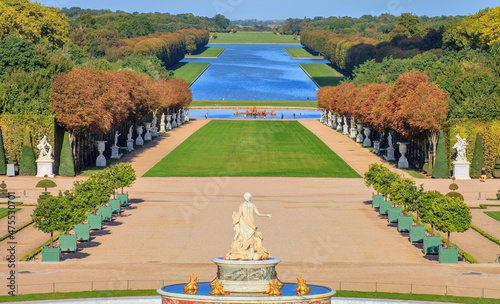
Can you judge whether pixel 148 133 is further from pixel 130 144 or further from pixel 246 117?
pixel 246 117

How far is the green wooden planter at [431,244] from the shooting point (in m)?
46.4

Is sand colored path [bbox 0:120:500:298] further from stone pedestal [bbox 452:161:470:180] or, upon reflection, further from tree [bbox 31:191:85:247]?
stone pedestal [bbox 452:161:470:180]

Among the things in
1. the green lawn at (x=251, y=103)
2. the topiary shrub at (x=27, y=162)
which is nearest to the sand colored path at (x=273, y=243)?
the topiary shrub at (x=27, y=162)

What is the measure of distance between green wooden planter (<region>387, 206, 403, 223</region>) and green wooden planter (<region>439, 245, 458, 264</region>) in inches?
433

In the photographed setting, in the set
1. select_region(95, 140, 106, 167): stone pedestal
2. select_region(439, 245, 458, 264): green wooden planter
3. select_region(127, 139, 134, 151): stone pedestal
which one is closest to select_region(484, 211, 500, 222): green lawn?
select_region(439, 245, 458, 264): green wooden planter

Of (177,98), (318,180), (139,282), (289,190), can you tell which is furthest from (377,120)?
(139,282)

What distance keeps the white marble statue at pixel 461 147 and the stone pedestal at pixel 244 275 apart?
47627mm

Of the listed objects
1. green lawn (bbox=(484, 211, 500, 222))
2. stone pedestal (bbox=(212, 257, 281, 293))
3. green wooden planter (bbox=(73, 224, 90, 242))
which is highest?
stone pedestal (bbox=(212, 257, 281, 293))

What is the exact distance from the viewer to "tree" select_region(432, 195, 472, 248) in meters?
45.9

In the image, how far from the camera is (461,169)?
76625mm

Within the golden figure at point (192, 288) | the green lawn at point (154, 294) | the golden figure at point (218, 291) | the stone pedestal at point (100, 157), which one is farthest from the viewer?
the stone pedestal at point (100, 157)

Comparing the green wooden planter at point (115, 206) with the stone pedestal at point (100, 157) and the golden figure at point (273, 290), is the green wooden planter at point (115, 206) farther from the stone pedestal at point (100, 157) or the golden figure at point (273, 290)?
the golden figure at point (273, 290)

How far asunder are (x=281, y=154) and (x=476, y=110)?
21751 millimetres

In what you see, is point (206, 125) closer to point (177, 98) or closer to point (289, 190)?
point (177, 98)
